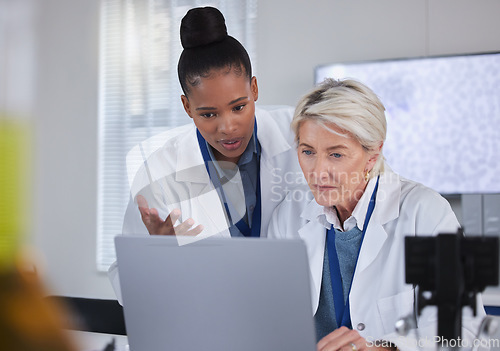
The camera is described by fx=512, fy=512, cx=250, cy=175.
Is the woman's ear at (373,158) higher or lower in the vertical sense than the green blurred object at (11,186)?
lower

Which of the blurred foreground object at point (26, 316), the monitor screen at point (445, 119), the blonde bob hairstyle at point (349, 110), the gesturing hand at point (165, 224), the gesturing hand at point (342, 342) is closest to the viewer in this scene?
the blurred foreground object at point (26, 316)

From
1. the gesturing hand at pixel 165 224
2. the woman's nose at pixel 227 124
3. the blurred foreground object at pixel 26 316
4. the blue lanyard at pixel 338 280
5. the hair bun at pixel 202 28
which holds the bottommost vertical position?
the blue lanyard at pixel 338 280

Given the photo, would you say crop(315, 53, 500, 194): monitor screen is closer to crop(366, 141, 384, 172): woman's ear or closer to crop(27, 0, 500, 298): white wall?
crop(27, 0, 500, 298): white wall

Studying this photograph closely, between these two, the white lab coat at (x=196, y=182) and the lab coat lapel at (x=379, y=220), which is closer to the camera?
the lab coat lapel at (x=379, y=220)

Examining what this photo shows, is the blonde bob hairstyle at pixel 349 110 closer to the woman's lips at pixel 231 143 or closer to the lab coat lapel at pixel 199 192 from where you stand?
the woman's lips at pixel 231 143

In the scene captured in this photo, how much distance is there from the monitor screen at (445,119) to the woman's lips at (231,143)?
1192mm

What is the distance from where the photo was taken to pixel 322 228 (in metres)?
1.61

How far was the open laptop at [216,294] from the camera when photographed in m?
0.91

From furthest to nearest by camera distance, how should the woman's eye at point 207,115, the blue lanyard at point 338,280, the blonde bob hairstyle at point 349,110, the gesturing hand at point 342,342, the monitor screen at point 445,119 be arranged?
1. the monitor screen at point 445,119
2. the woman's eye at point 207,115
3. the blonde bob hairstyle at point 349,110
4. the blue lanyard at point 338,280
5. the gesturing hand at point 342,342

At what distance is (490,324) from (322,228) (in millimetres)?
820

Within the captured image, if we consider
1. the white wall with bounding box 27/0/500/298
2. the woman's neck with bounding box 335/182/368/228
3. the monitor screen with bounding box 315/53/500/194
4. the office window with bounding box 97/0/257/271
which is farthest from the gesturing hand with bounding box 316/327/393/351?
the office window with bounding box 97/0/257/271

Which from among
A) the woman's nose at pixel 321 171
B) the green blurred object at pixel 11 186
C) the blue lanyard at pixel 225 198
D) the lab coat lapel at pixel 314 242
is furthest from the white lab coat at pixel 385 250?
the green blurred object at pixel 11 186

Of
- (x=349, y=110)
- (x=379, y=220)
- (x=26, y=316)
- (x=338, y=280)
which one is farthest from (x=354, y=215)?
(x=26, y=316)

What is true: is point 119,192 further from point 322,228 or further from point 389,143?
point 322,228
